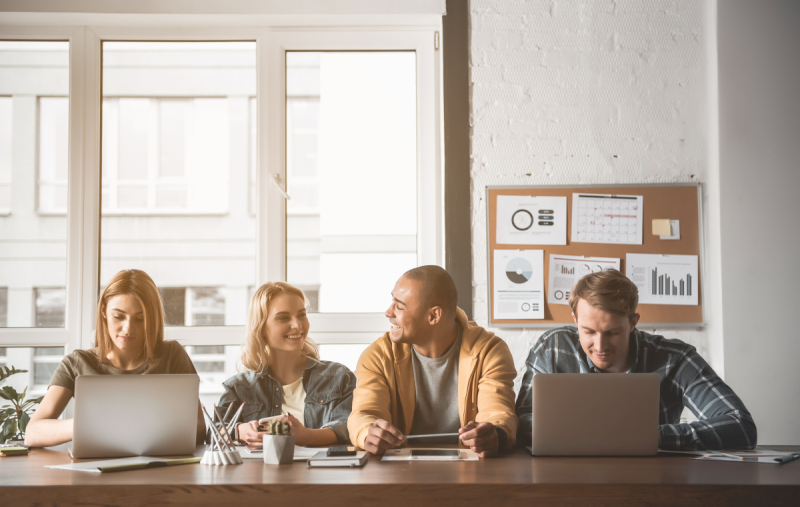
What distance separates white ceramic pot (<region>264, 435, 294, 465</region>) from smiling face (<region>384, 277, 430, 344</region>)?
617 millimetres

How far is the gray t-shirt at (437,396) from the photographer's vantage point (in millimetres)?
2057

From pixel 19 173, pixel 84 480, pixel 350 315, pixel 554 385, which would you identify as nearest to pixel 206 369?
pixel 350 315

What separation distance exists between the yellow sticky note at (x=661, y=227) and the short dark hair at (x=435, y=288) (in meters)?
1.06

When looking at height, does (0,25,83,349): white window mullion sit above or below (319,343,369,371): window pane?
above

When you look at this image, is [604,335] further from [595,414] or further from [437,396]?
[437,396]

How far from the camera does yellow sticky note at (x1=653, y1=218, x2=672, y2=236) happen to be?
8.70 ft

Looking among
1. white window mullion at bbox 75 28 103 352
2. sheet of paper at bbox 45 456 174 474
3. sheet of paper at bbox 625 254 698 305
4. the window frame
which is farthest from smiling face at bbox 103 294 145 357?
sheet of paper at bbox 625 254 698 305

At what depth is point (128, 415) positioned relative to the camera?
1559 mm

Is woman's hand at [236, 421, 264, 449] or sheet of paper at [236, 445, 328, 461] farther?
woman's hand at [236, 421, 264, 449]

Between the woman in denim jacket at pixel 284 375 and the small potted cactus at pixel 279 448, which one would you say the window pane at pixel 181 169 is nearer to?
→ the woman in denim jacket at pixel 284 375

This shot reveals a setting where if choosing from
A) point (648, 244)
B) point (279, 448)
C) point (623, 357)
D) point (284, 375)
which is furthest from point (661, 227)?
point (279, 448)

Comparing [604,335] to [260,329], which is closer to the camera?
[604,335]

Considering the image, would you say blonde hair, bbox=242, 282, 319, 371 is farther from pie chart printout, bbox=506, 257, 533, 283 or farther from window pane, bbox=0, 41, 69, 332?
window pane, bbox=0, 41, 69, 332

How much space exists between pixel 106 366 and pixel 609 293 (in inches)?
63.6
